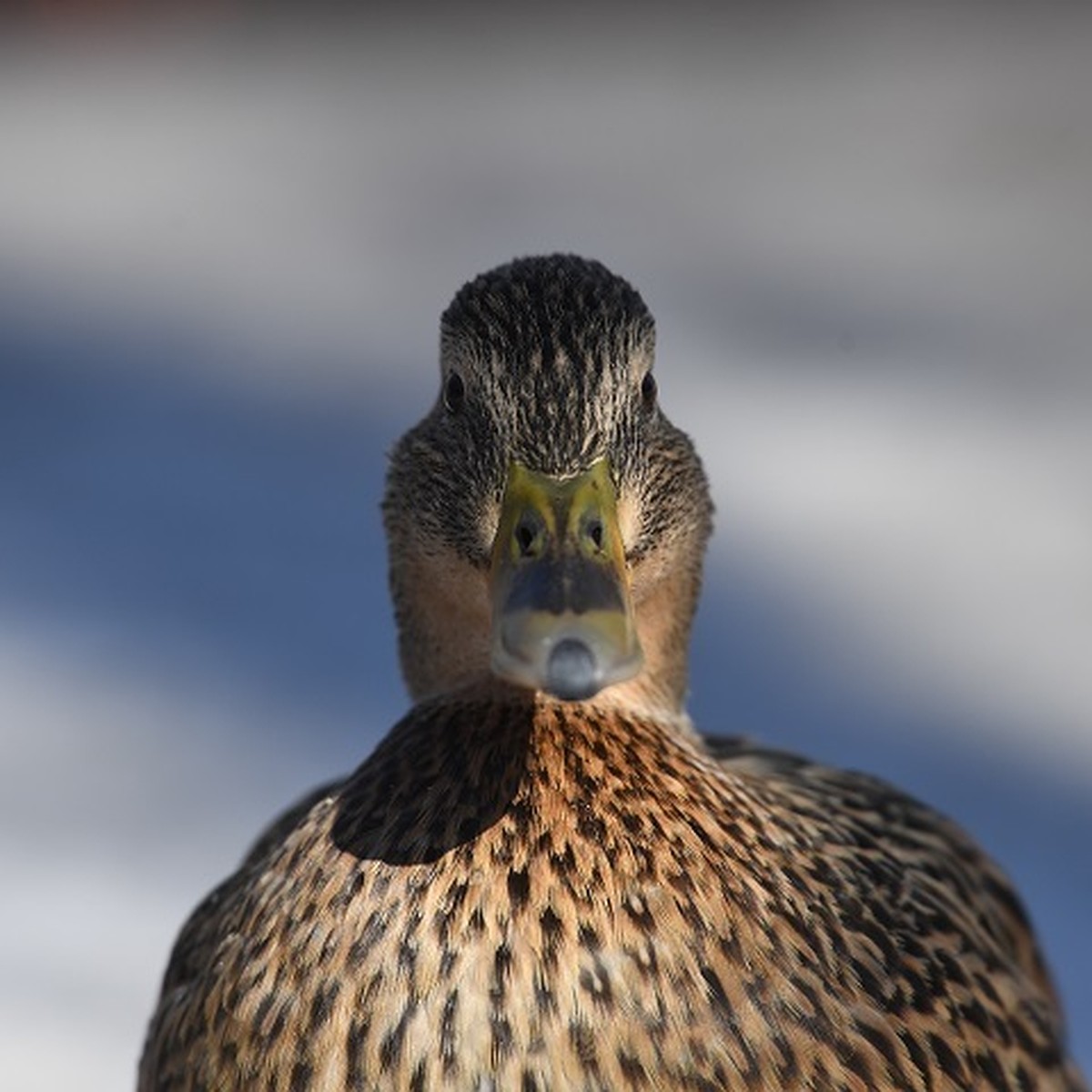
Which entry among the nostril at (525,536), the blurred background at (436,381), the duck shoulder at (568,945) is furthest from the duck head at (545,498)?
the blurred background at (436,381)

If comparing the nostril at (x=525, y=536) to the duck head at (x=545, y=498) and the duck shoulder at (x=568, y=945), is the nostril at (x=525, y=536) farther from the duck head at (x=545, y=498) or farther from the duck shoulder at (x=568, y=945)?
the duck shoulder at (x=568, y=945)

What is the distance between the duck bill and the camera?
1890 mm

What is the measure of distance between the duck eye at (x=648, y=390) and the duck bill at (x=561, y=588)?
0.51ft

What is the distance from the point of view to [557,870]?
6.88 ft

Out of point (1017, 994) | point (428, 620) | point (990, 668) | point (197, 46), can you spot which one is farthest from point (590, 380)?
point (197, 46)

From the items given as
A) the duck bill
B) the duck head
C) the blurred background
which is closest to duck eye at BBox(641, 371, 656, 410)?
the duck head

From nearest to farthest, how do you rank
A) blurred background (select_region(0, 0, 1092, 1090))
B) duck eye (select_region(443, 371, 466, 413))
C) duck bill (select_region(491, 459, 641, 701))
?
duck bill (select_region(491, 459, 641, 701)) → duck eye (select_region(443, 371, 466, 413)) → blurred background (select_region(0, 0, 1092, 1090))

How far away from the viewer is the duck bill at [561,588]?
74.4 inches

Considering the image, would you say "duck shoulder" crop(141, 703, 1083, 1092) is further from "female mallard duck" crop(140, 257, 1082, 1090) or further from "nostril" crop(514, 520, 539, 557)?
"nostril" crop(514, 520, 539, 557)

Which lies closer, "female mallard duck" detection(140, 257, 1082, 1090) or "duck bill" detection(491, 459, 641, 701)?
"duck bill" detection(491, 459, 641, 701)

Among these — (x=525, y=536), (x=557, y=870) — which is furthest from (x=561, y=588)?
(x=557, y=870)

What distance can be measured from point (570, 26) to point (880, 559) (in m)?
2.38

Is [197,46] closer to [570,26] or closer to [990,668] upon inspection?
[570,26]

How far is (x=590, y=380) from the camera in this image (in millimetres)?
2146
